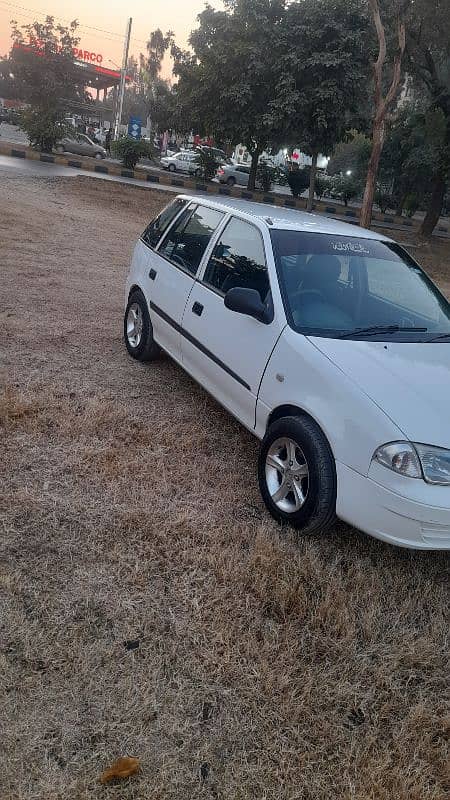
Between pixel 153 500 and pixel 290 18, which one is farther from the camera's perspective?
pixel 290 18

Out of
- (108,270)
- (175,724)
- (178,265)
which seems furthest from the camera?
(108,270)

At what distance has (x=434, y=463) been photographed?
2.77 m

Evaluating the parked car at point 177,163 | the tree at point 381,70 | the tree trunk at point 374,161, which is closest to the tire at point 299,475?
the tree at point 381,70

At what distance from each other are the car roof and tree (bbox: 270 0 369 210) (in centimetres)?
1916

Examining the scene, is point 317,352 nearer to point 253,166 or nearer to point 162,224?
→ point 162,224

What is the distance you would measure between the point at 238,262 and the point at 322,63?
20550 millimetres

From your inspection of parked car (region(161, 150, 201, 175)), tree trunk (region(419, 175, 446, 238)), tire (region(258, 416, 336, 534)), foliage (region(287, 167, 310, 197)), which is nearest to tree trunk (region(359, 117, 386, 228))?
tree trunk (region(419, 175, 446, 238))

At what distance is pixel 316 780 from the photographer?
80.3 inches

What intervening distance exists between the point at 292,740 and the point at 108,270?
25.0ft

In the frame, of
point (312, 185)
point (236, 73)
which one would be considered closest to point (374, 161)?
point (312, 185)

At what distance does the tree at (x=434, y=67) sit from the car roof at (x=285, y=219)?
591 inches

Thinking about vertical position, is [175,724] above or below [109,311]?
below

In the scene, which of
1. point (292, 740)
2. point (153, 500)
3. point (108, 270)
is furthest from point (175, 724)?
point (108, 270)

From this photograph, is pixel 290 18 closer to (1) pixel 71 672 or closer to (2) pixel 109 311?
(2) pixel 109 311
